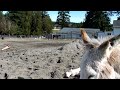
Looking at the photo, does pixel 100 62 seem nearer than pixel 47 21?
Yes

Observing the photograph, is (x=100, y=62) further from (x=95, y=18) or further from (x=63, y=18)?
(x=63, y=18)

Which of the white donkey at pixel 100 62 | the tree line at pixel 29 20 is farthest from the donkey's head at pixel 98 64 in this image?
the tree line at pixel 29 20

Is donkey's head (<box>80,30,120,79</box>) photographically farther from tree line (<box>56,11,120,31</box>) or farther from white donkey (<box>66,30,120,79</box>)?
tree line (<box>56,11,120,31</box>)

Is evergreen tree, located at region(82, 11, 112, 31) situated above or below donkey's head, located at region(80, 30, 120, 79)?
above

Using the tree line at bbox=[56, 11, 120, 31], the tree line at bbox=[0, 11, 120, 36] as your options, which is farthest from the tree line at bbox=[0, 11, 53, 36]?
the tree line at bbox=[56, 11, 120, 31]

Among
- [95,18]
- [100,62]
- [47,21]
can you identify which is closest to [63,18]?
[95,18]

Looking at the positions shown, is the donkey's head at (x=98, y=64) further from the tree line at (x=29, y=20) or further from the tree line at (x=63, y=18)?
the tree line at (x=29, y=20)

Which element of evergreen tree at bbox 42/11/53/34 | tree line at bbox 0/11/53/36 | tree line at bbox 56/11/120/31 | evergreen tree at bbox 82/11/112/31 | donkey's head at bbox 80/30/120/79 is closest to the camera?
tree line at bbox 56/11/120/31

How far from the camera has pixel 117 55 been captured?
157 inches

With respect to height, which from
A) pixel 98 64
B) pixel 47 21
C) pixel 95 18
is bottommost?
pixel 98 64

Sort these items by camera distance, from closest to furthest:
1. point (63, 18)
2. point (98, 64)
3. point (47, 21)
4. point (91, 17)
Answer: point (98, 64), point (91, 17), point (63, 18), point (47, 21)

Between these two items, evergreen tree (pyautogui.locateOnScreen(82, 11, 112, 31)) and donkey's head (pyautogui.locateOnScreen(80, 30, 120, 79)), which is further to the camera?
donkey's head (pyautogui.locateOnScreen(80, 30, 120, 79))

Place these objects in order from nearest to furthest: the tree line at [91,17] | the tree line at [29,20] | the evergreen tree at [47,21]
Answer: the tree line at [91,17]
the tree line at [29,20]
the evergreen tree at [47,21]
